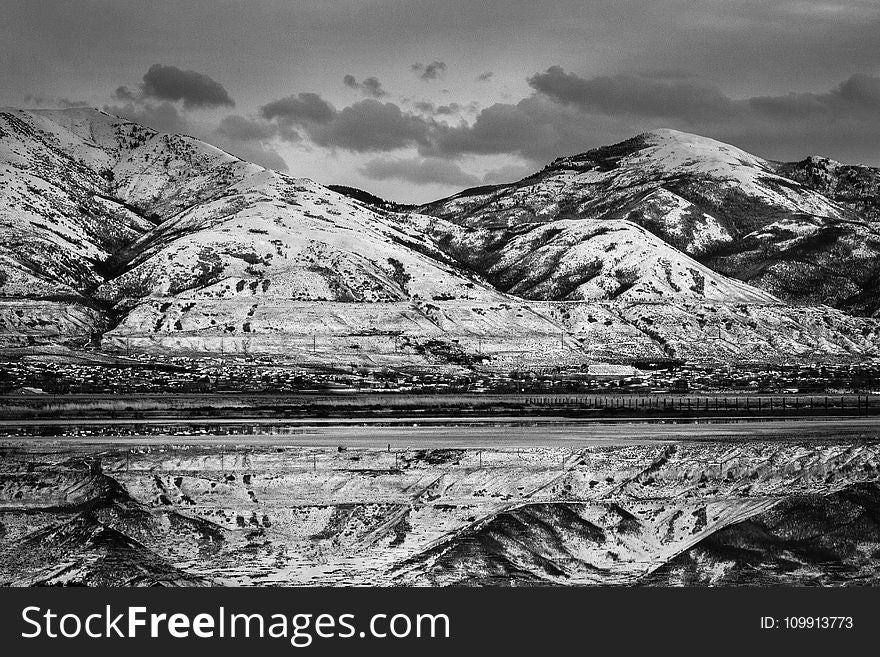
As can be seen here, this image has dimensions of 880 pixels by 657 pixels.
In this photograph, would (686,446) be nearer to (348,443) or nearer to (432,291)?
(348,443)

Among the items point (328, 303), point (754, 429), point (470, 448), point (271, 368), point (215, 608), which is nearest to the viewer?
point (215, 608)

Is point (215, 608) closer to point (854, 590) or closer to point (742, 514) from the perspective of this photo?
point (854, 590)

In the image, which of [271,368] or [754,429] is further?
[271,368]

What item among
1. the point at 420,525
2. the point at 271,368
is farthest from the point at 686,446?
the point at 271,368

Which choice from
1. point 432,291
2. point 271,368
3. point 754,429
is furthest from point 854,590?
point 432,291

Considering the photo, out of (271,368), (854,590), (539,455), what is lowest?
(854,590)

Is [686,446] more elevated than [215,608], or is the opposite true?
[686,446]

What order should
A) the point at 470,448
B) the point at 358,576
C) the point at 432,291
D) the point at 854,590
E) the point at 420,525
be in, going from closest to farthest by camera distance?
the point at 854,590
the point at 358,576
the point at 420,525
the point at 470,448
the point at 432,291
